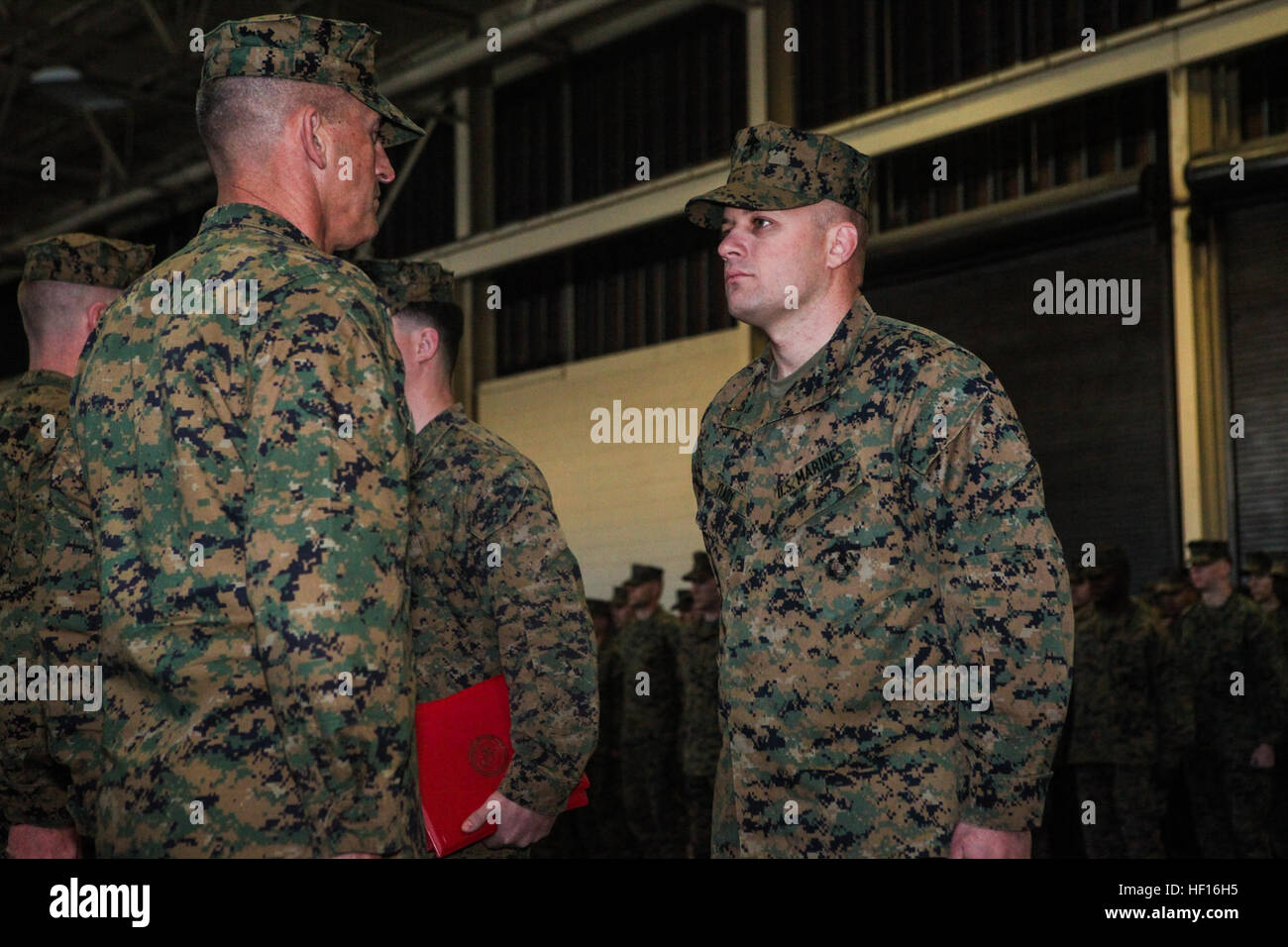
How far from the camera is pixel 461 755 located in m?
2.65

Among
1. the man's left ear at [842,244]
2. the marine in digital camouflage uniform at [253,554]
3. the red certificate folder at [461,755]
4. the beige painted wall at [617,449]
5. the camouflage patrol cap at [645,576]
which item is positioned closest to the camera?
the marine in digital camouflage uniform at [253,554]

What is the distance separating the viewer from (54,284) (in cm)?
336

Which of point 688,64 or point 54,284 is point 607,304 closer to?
point 688,64

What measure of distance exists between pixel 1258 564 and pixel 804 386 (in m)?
6.24

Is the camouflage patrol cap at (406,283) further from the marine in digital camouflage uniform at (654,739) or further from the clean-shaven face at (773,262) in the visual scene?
the marine in digital camouflage uniform at (654,739)

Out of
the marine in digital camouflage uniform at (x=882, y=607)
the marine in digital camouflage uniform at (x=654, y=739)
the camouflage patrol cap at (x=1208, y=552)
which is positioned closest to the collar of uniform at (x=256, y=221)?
the marine in digital camouflage uniform at (x=882, y=607)

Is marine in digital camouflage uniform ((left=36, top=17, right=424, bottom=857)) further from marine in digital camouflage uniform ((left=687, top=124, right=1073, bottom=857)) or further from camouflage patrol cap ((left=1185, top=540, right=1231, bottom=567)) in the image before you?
camouflage patrol cap ((left=1185, top=540, right=1231, bottom=567))

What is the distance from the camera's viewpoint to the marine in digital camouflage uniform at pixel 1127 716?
7.80m

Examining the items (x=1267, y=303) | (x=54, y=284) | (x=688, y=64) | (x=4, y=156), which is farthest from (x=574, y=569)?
(x=4, y=156)

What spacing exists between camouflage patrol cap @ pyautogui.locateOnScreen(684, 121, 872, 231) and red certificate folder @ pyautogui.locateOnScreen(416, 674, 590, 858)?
1.01m

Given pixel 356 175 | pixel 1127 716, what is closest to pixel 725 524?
pixel 356 175

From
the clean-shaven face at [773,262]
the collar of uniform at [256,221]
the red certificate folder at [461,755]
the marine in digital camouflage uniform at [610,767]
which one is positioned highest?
the clean-shaven face at [773,262]

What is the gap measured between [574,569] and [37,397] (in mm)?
1297

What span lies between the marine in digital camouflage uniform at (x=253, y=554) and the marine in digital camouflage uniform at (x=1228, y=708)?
6777 mm
